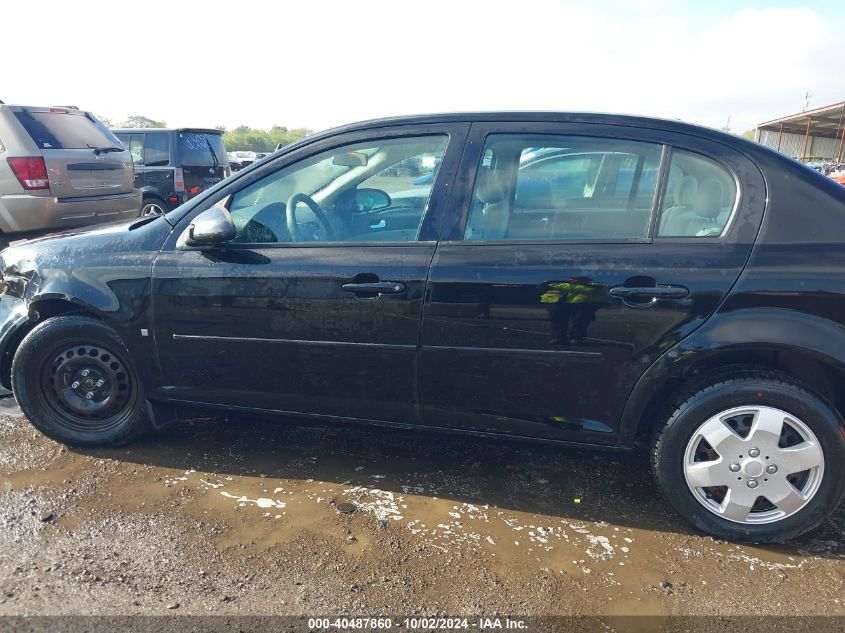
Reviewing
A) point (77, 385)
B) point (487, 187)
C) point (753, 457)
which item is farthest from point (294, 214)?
point (753, 457)

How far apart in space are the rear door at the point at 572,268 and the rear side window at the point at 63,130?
6.25 m

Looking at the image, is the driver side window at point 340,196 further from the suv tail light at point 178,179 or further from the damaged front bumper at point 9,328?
the suv tail light at point 178,179

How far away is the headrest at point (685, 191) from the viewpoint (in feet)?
8.67

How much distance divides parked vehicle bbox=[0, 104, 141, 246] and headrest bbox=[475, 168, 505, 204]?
6010 mm

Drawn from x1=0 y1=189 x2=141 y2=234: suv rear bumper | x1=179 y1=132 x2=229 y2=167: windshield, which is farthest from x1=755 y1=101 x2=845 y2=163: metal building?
x1=0 y1=189 x2=141 y2=234: suv rear bumper

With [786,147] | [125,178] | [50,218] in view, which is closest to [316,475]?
[50,218]

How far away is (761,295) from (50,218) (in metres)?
7.13

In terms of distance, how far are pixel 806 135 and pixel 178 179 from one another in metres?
33.2

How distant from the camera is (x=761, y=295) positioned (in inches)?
97.2

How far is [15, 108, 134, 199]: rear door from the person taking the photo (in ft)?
22.7

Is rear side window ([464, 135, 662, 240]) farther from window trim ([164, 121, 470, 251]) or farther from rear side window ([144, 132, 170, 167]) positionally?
rear side window ([144, 132, 170, 167])

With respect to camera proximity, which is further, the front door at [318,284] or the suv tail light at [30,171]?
the suv tail light at [30,171]

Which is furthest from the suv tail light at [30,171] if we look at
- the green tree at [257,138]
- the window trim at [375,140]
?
the green tree at [257,138]

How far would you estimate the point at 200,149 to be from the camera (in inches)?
446
